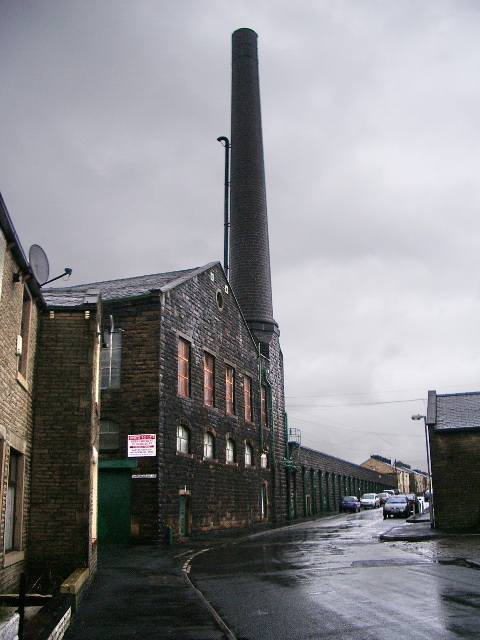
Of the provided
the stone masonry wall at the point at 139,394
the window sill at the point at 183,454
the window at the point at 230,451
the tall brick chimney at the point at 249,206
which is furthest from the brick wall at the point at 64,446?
the tall brick chimney at the point at 249,206

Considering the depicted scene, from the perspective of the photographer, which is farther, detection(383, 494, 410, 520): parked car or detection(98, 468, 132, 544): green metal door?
detection(383, 494, 410, 520): parked car

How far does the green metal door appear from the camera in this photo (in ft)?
69.7

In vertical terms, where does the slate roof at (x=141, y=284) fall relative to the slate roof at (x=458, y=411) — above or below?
above

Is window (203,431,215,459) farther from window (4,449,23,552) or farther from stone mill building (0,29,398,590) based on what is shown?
window (4,449,23,552)

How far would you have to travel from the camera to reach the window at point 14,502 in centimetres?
1044

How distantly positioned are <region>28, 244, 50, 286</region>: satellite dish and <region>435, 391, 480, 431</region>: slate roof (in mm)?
20485

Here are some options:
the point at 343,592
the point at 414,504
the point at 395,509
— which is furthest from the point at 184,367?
the point at 414,504

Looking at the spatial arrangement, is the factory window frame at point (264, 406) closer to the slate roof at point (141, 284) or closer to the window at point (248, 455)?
the window at point (248, 455)

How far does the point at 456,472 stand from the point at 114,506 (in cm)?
1437

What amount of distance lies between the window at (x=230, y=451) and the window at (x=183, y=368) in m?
5.08

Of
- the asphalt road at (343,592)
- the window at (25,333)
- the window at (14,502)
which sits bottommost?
the asphalt road at (343,592)

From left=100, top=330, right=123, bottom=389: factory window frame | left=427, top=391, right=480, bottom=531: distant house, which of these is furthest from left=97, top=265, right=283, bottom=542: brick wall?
left=427, top=391, right=480, bottom=531: distant house

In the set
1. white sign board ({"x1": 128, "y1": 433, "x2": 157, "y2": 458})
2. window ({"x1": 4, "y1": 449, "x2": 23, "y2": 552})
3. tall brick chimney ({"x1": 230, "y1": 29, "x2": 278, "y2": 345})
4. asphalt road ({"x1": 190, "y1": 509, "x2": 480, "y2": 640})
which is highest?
tall brick chimney ({"x1": 230, "y1": 29, "x2": 278, "y2": 345})

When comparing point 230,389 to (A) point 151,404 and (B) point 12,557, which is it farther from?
(B) point 12,557
